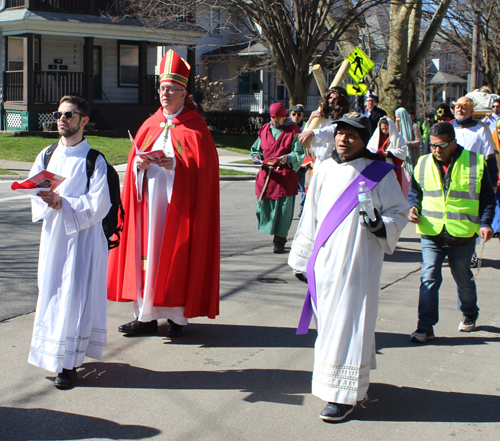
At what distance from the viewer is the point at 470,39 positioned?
104 feet

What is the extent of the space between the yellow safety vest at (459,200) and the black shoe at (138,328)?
245 cm

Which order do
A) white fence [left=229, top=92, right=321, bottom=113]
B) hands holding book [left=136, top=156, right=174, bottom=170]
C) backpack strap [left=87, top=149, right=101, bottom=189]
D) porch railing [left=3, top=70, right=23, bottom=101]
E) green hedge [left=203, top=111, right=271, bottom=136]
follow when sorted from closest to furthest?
backpack strap [left=87, top=149, right=101, bottom=189] → hands holding book [left=136, top=156, right=174, bottom=170] → porch railing [left=3, top=70, right=23, bottom=101] → green hedge [left=203, top=111, right=271, bottom=136] → white fence [left=229, top=92, right=321, bottom=113]

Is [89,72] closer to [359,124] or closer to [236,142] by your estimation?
[236,142]

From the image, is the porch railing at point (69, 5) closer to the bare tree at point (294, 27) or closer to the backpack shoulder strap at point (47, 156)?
the bare tree at point (294, 27)

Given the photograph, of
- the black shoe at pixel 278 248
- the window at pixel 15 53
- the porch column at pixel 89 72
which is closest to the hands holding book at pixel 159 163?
the black shoe at pixel 278 248

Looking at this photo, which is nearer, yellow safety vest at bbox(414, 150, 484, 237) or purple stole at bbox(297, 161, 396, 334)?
purple stole at bbox(297, 161, 396, 334)

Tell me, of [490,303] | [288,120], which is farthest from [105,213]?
[288,120]

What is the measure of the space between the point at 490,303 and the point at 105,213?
14.0ft

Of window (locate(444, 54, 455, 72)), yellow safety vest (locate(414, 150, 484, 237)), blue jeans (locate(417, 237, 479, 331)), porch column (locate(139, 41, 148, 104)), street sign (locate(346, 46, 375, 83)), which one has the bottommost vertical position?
blue jeans (locate(417, 237, 479, 331))

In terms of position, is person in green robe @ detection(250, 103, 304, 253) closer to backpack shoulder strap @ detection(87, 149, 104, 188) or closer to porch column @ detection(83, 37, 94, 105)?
backpack shoulder strap @ detection(87, 149, 104, 188)

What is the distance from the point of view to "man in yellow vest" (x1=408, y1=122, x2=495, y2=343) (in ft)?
17.8

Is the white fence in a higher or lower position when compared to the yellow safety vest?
higher

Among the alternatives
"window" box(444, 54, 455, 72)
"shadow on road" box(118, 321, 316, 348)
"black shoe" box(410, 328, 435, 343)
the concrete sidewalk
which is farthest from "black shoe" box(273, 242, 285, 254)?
"window" box(444, 54, 455, 72)

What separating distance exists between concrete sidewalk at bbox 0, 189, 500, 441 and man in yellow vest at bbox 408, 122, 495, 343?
430mm
